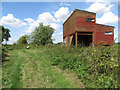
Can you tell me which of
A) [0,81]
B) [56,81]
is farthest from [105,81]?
[0,81]

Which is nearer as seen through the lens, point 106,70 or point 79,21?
point 106,70

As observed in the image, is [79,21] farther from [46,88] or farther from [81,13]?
[46,88]

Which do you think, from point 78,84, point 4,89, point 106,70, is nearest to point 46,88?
point 78,84

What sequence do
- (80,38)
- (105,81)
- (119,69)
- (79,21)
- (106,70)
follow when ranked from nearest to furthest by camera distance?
1. (105,81)
2. (119,69)
3. (106,70)
4. (79,21)
5. (80,38)

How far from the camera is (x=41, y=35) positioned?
34.5 metres

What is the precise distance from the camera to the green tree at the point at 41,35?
34438mm

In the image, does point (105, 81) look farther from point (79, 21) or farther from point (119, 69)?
point (79, 21)

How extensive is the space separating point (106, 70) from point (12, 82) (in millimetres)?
5029

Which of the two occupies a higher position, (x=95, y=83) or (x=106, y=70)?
(x=106, y=70)

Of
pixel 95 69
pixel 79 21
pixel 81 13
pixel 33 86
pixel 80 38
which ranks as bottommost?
pixel 33 86

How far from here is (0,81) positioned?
15.6 feet

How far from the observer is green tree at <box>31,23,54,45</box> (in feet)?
113

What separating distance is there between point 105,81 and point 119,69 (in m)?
0.99

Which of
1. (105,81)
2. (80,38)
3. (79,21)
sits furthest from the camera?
(80,38)
